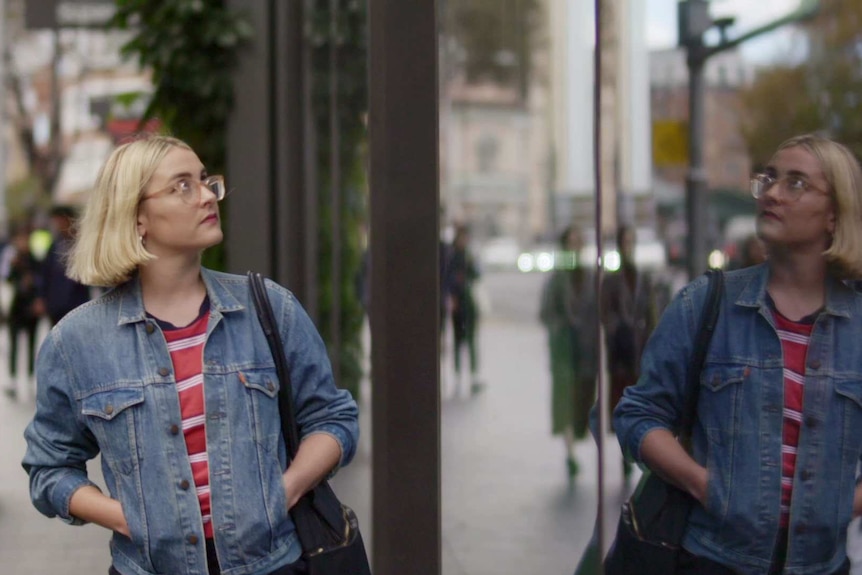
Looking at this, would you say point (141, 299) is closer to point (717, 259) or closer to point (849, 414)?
point (849, 414)

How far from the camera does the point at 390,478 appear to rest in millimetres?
A: 2859

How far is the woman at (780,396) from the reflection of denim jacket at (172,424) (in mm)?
653

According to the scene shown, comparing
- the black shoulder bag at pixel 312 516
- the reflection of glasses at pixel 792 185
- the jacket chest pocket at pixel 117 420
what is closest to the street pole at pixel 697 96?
the reflection of glasses at pixel 792 185

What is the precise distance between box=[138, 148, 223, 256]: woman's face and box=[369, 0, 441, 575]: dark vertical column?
364 millimetres

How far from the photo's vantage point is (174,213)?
2594mm

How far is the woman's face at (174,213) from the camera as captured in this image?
2.60 m

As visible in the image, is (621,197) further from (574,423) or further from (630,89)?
(574,423)

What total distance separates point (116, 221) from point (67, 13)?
17.3 ft

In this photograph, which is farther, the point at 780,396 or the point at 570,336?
the point at 570,336

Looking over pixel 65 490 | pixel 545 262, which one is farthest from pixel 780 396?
pixel 545 262

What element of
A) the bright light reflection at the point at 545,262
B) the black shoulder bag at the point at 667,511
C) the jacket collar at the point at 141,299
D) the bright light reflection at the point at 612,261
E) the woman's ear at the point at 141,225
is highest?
the woman's ear at the point at 141,225

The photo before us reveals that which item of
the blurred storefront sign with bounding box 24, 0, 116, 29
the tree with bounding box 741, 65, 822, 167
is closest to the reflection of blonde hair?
the tree with bounding box 741, 65, 822, 167

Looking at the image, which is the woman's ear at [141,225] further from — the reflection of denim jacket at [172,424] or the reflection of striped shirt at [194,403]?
the reflection of striped shirt at [194,403]

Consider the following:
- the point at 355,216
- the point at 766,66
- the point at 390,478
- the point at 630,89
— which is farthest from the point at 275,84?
the point at 390,478
